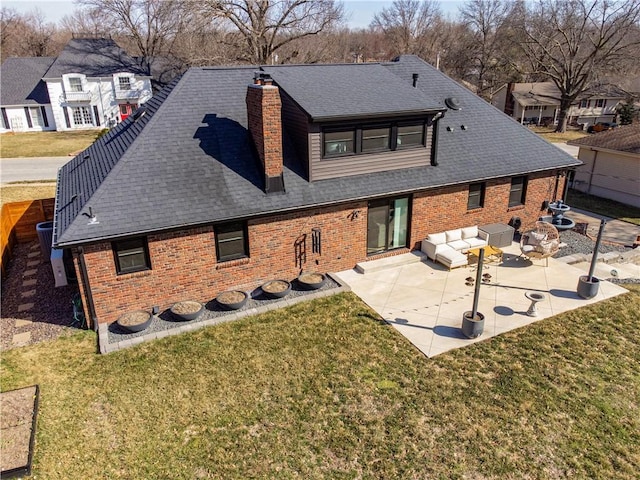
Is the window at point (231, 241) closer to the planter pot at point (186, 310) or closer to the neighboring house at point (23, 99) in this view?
the planter pot at point (186, 310)

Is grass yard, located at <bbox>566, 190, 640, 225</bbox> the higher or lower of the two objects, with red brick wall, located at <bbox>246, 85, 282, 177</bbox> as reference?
lower

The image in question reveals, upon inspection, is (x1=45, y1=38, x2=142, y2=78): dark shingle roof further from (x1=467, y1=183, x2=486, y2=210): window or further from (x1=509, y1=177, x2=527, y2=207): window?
(x1=509, y1=177, x2=527, y2=207): window

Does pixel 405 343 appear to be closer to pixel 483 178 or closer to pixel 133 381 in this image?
pixel 133 381

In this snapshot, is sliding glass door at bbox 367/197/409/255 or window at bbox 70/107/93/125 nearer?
sliding glass door at bbox 367/197/409/255

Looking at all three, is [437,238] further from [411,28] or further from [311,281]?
[411,28]

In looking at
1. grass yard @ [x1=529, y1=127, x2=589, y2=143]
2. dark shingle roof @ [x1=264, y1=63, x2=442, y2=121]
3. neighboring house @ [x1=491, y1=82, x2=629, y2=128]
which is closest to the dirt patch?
dark shingle roof @ [x1=264, y1=63, x2=442, y2=121]

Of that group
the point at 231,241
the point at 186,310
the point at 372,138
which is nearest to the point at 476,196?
the point at 372,138

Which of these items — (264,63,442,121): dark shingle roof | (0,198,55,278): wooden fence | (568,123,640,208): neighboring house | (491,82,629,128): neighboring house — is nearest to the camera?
(264,63,442,121): dark shingle roof
